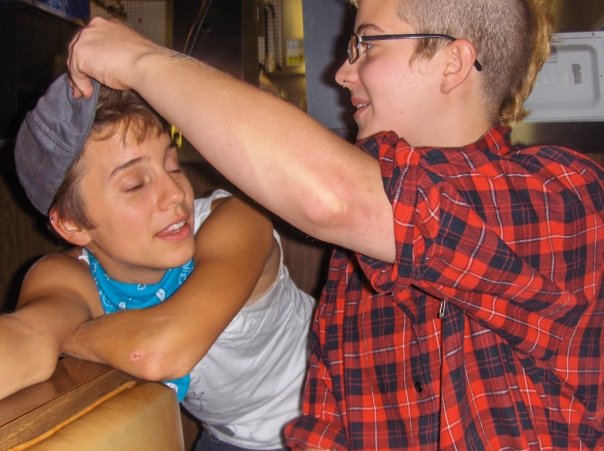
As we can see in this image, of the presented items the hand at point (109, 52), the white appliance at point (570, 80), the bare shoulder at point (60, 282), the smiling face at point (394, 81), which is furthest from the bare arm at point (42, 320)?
the white appliance at point (570, 80)

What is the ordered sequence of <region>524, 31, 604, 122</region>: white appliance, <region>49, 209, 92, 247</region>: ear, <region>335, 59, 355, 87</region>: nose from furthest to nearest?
<region>524, 31, 604, 122</region>: white appliance
<region>49, 209, 92, 247</region>: ear
<region>335, 59, 355, 87</region>: nose

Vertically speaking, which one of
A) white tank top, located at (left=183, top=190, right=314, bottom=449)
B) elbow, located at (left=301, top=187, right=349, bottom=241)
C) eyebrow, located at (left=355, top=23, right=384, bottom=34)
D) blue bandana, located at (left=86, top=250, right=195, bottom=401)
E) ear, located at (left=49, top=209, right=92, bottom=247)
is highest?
eyebrow, located at (left=355, top=23, right=384, bottom=34)

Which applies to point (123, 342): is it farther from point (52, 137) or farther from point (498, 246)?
point (498, 246)

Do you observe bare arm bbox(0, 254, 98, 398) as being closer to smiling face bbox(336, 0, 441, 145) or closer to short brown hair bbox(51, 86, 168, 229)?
short brown hair bbox(51, 86, 168, 229)

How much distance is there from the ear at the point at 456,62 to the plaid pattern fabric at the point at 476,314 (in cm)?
9

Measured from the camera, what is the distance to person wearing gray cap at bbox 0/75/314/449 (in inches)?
34.6

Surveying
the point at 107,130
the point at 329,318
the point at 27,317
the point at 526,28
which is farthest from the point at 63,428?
the point at 526,28

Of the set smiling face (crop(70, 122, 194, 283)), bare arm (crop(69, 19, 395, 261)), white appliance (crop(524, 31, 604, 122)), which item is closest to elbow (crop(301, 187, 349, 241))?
bare arm (crop(69, 19, 395, 261))

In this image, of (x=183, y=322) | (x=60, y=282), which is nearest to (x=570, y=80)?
(x=183, y=322)

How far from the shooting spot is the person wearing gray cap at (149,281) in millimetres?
879

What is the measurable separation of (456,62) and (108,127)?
58 centimetres

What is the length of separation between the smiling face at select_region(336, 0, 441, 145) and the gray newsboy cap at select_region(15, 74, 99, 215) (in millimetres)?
395

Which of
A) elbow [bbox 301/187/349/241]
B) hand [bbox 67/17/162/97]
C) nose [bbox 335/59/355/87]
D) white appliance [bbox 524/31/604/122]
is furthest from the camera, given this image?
white appliance [bbox 524/31/604/122]

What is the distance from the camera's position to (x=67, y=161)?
103 cm
